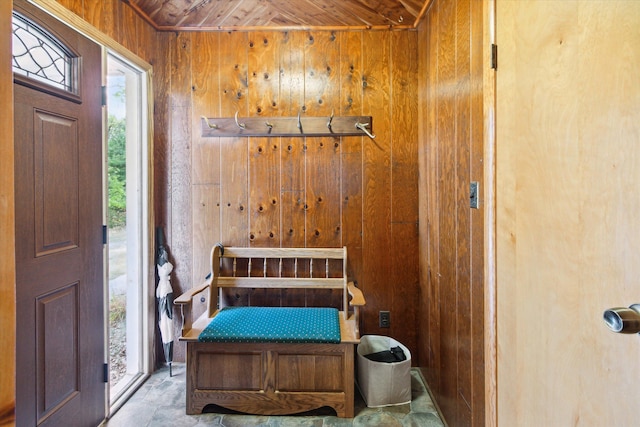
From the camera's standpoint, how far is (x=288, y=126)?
7.38ft

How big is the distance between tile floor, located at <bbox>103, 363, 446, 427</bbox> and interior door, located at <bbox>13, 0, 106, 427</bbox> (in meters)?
0.19

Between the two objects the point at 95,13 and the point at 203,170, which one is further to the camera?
the point at 203,170

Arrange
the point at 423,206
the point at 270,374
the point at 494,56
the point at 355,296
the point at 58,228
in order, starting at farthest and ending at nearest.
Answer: the point at 423,206 < the point at 355,296 < the point at 270,374 < the point at 58,228 < the point at 494,56

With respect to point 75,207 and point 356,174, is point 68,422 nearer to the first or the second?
point 75,207

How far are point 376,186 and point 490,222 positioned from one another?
1.12 metres

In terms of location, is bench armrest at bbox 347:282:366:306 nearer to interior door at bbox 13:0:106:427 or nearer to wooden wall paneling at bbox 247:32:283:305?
wooden wall paneling at bbox 247:32:283:305

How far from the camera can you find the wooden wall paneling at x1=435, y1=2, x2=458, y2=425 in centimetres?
161

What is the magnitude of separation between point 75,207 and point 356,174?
5.69 ft

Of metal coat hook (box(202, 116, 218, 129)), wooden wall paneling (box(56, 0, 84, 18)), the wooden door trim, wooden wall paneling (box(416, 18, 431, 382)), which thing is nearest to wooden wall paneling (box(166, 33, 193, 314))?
metal coat hook (box(202, 116, 218, 129))

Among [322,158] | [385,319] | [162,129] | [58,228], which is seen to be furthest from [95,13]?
[385,319]

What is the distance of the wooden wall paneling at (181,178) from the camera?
7.54 ft

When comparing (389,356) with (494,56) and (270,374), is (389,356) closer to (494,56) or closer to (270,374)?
(270,374)

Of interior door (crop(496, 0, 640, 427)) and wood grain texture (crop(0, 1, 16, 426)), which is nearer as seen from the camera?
wood grain texture (crop(0, 1, 16, 426))

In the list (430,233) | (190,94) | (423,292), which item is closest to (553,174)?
(430,233)
